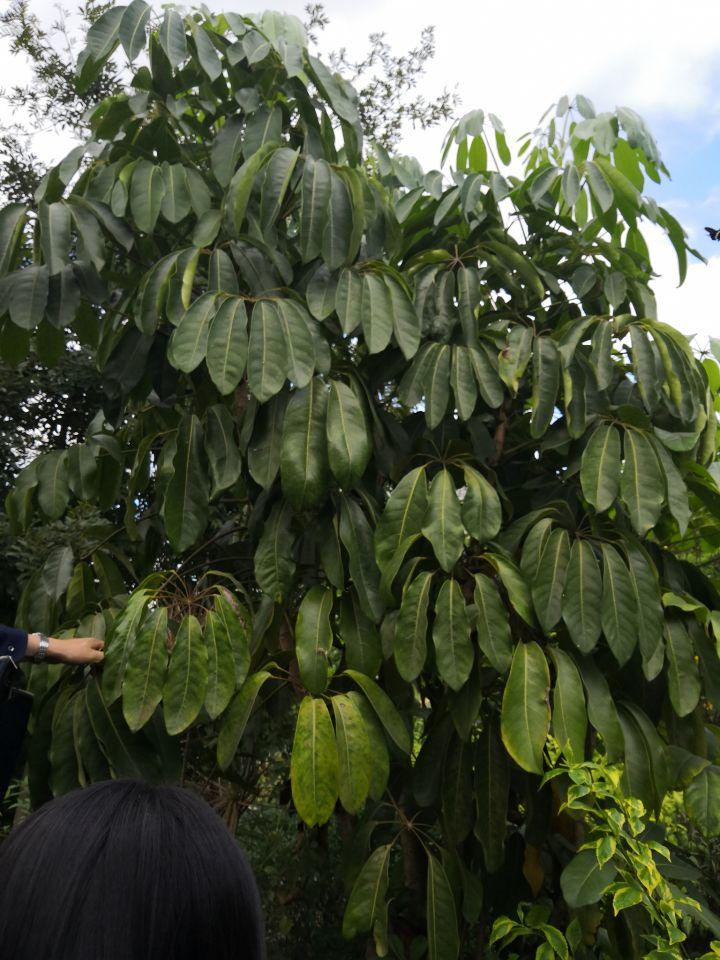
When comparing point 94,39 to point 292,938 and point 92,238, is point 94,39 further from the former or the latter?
point 292,938

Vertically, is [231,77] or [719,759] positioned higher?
[231,77]

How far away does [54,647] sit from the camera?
77.9 inches

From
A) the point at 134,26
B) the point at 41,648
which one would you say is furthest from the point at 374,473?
the point at 134,26

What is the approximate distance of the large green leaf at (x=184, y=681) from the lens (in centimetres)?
195

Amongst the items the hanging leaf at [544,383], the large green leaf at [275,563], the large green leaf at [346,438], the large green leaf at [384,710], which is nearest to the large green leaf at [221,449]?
the large green leaf at [275,563]

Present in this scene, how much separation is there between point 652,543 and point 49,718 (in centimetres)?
145

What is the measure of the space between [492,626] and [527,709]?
0.17 metres

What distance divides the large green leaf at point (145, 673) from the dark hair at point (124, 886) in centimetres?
133

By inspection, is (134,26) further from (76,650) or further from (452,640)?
(452,640)

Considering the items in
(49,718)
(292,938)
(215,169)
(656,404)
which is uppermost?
(215,169)

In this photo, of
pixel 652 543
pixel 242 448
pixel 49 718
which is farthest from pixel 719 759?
pixel 49 718

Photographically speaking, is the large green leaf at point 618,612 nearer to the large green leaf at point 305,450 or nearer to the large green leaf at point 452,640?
the large green leaf at point 452,640

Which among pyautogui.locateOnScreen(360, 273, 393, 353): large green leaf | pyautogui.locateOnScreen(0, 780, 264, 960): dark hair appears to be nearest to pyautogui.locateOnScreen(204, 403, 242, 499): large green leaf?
pyautogui.locateOnScreen(360, 273, 393, 353): large green leaf

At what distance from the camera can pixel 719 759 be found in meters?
2.44
